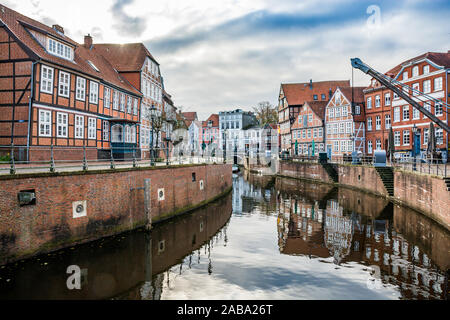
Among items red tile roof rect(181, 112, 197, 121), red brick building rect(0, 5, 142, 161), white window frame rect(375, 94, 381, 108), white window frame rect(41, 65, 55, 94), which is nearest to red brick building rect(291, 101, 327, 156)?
white window frame rect(375, 94, 381, 108)

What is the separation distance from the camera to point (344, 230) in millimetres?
17609

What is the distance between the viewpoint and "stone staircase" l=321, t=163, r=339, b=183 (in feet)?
126

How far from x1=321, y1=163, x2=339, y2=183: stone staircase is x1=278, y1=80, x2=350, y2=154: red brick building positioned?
84.6 feet

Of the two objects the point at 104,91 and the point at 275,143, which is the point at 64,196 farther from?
the point at 275,143

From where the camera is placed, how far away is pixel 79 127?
23.0 metres

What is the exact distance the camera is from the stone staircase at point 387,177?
27000 mm

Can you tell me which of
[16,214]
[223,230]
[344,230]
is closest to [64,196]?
[16,214]

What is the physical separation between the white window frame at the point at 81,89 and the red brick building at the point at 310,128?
3649cm

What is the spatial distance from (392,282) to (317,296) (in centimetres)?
280

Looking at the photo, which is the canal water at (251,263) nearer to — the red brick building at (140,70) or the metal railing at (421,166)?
the metal railing at (421,166)

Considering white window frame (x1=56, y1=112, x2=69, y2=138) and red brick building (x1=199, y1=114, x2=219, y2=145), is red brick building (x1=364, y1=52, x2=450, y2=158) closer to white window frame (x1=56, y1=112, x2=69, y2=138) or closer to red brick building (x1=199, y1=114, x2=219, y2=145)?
white window frame (x1=56, y1=112, x2=69, y2=138)

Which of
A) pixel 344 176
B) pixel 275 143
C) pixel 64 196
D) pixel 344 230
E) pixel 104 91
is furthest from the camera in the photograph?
pixel 275 143

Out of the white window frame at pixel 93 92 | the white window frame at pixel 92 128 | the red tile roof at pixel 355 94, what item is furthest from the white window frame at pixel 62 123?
the red tile roof at pixel 355 94

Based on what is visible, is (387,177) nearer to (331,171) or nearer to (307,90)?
(331,171)
